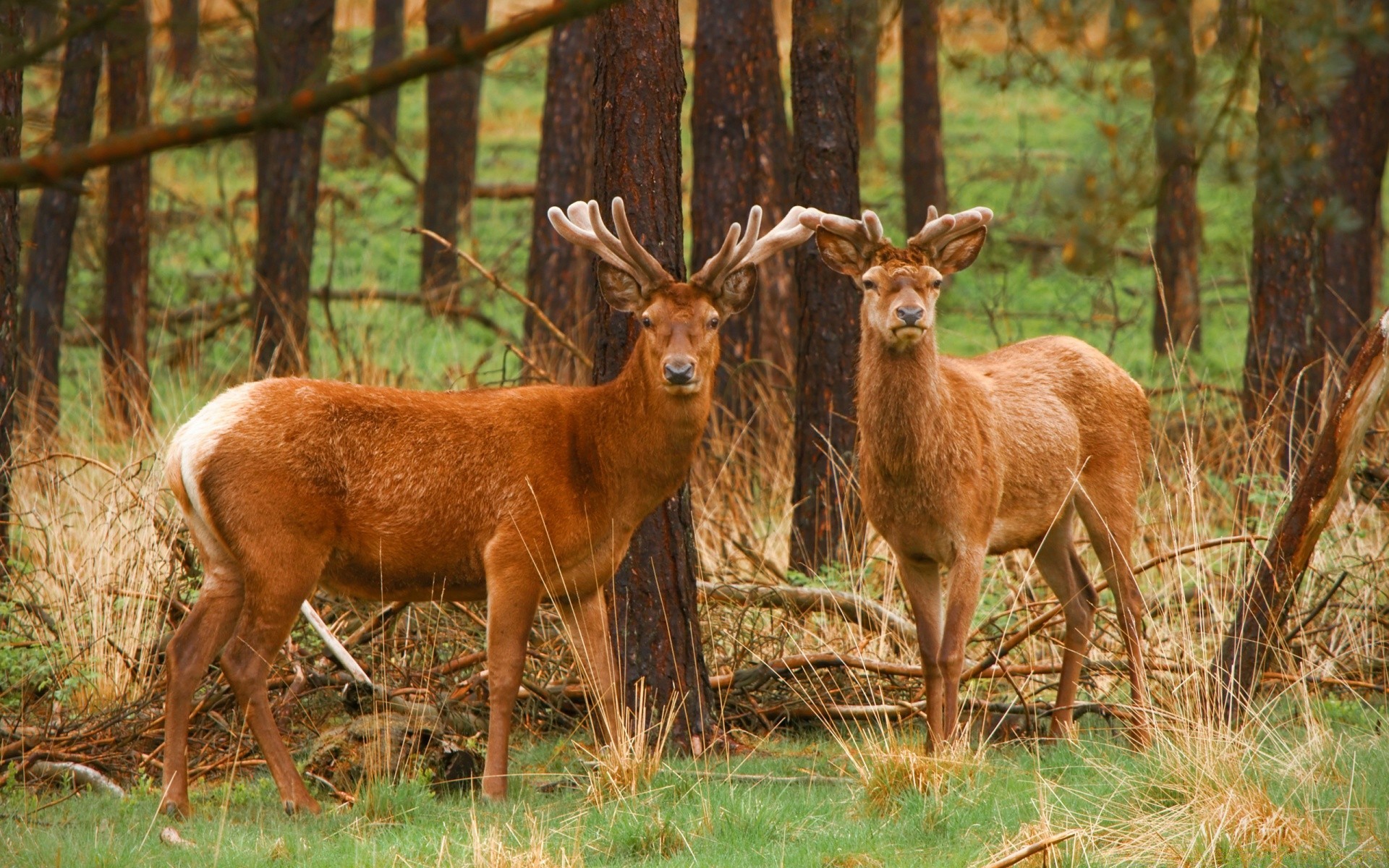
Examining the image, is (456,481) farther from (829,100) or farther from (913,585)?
(829,100)

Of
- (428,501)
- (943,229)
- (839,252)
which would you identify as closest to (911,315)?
(943,229)

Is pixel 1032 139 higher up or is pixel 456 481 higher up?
pixel 1032 139

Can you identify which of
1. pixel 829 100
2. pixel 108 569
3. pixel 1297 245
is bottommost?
pixel 108 569

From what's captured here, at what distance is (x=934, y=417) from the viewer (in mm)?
6637

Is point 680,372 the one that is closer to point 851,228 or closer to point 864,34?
point 851,228

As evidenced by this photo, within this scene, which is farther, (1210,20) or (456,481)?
(456,481)

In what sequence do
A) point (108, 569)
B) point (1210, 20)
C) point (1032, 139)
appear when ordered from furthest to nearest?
point (1032, 139)
point (108, 569)
point (1210, 20)

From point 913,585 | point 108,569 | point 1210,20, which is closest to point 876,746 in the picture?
point 913,585

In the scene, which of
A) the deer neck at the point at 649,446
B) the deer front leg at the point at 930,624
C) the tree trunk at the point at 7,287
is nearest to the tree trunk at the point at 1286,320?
the deer front leg at the point at 930,624

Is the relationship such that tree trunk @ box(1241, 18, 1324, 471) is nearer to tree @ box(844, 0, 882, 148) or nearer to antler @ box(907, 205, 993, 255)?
tree @ box(844, 0, 882, 148)

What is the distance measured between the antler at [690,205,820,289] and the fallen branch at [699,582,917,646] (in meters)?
2.09

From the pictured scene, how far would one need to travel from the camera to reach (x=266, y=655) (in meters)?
5.97

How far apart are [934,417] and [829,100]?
3.13m

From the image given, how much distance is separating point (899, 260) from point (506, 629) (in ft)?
7.96
